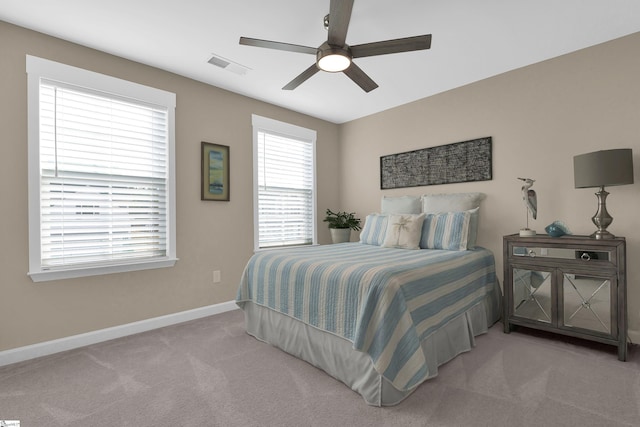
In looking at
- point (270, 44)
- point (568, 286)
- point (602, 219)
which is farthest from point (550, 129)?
point (270, 44)

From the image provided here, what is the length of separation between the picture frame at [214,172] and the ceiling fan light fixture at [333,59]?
1.84m

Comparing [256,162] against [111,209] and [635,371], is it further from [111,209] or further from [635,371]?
[635,371]

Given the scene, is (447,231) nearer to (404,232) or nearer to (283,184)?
(404,232)

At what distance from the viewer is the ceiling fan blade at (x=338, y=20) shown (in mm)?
1672

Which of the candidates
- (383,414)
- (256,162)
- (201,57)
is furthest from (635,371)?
(201,57)

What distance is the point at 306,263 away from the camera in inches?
93.3

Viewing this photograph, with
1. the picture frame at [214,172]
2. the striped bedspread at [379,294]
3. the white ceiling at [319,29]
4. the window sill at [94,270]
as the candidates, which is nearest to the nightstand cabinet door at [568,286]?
the striped bedspread at [379,294]

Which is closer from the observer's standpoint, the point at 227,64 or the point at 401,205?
the point at 227,64

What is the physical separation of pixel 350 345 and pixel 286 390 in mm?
488

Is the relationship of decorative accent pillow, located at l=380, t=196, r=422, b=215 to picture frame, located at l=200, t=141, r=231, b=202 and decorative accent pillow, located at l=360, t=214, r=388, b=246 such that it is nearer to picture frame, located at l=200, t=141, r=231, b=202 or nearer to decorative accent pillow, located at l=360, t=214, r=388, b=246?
decorative accent pillow, located at l=360, t=214, r=388, b=246

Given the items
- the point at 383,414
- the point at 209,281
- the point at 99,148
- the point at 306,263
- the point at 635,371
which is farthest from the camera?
the point at 209,281

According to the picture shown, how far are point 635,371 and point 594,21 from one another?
2.58 meters

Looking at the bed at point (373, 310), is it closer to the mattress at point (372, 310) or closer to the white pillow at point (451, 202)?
the mattress at point (372, 310)

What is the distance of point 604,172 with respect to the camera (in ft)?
7.74
